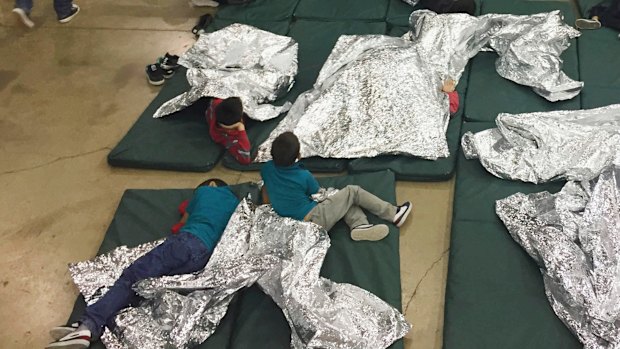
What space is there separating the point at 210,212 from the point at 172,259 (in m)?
0.28

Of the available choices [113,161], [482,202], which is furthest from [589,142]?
[113,161]

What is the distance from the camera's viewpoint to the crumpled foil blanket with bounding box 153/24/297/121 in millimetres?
3316

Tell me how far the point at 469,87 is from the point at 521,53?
13.8 inches

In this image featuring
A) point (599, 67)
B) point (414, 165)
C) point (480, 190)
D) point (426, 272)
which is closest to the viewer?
point (426, 272)

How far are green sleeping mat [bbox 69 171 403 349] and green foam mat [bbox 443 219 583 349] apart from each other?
0.24m

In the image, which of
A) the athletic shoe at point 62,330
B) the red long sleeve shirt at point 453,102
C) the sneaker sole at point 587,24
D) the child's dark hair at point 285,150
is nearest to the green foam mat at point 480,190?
the red long sleeve shirt at point 453,102

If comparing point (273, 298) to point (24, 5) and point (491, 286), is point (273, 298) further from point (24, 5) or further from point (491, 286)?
point (24, 5)

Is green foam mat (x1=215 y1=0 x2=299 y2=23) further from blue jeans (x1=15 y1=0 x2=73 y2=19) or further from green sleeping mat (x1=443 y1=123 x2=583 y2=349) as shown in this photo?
green sleeping mat (x1=443 y1=123 x2=583 y2=349)

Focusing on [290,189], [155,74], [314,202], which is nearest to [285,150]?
[290,189]

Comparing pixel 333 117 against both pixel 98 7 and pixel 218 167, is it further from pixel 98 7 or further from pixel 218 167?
pixel 98 7

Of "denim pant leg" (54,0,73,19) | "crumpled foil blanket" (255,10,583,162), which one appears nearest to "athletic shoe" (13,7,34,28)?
"denim pant leg" (54,0,73,19)

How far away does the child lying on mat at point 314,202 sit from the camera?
8.49 ft

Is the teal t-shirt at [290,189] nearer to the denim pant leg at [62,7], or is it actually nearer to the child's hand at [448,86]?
the child's hand at [448,86]

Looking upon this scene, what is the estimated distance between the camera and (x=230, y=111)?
300 centimetres
